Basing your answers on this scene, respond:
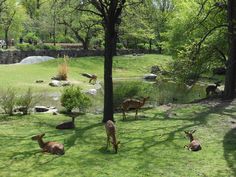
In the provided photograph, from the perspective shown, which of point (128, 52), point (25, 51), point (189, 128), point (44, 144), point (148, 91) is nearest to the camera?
point (44, 144)

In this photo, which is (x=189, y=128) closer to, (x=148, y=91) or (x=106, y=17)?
(x=106, y=17)

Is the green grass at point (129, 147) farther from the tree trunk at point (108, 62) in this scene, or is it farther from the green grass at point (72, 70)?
the green grass at point (72, 70)

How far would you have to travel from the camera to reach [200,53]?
792 inches

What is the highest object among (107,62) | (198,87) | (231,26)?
(231,26)

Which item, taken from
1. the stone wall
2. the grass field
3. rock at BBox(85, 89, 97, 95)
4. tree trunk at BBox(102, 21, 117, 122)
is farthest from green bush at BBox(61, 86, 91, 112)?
the stone wall

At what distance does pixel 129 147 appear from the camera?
38.3 feet

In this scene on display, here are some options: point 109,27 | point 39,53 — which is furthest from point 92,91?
point 39,53

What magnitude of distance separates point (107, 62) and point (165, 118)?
10.7 ft

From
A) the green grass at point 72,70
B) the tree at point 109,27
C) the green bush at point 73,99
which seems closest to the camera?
the tree at point 109,27

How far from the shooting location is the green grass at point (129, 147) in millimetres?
9633

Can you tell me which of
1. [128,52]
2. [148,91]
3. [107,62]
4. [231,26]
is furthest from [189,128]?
[128,52]

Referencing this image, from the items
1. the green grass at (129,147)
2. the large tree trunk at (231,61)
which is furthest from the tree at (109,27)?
the large tree trunk at (231,61)

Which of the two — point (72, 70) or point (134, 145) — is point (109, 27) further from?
point (72, 70)

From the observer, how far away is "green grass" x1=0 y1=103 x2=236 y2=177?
9.63m
